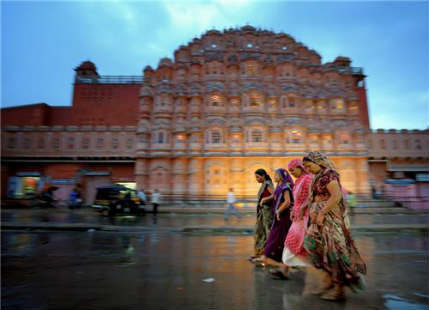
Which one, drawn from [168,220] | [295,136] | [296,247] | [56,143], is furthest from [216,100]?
[296,247]

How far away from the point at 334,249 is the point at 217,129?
1847 cm

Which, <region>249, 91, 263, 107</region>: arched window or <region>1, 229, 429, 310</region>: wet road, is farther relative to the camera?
<region>249, 91, 263, 107</region>: arched window

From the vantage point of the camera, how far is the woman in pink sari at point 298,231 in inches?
135

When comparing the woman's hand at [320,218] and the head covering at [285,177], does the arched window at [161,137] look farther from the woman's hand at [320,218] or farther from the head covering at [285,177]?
the woman's hand at [320,218]

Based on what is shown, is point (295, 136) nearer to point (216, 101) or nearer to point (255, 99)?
point (255, 99)

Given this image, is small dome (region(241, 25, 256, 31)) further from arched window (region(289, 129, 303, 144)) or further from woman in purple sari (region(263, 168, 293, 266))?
woman in purple sari (region(263, 168, 293, 266))

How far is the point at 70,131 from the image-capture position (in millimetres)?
23938

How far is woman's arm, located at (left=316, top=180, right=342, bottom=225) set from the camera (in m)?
3.16

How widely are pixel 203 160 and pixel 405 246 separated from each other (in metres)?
15.8

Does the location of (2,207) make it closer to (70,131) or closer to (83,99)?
(70,131)

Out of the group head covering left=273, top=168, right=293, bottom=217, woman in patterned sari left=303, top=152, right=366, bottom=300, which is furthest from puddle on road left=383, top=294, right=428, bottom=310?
head covering left=273, top=168, right=293, bottom=217

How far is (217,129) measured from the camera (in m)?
21.2

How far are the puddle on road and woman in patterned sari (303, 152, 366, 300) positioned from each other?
400 mm

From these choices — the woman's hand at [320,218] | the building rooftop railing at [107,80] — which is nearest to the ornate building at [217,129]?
the building rooftop railing at [107,80]
